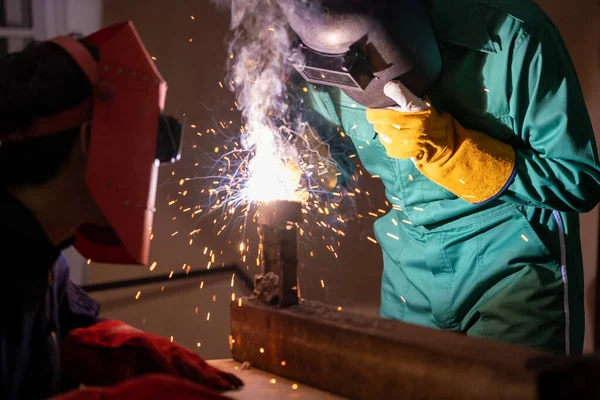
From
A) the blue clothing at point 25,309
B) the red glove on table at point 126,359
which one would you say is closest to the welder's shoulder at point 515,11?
the red glove on table at point 126,359

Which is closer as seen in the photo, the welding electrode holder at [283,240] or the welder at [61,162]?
the welder at [61,162]

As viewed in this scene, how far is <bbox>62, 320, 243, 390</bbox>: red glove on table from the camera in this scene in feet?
5.77

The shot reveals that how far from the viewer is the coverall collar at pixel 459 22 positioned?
6.77 ft

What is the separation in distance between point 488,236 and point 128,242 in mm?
1193

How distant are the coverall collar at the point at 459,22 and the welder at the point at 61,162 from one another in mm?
978

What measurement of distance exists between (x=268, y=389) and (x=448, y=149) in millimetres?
926

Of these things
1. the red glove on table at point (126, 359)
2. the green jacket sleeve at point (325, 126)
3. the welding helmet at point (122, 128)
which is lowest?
the red glove on table at point (126, 359)

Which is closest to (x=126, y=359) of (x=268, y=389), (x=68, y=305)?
(x=68, y=305)

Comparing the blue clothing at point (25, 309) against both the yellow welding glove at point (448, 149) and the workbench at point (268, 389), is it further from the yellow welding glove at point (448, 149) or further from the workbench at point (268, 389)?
the yellow welding glove at point (448, 149)

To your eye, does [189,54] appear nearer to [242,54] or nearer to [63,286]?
[242,54]

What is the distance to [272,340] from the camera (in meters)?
1.99

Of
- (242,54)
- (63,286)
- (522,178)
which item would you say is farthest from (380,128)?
(63,286)

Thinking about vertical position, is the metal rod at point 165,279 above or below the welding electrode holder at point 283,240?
below

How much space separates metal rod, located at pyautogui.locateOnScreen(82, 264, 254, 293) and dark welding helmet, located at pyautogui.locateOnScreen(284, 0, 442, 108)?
1.66 metres
